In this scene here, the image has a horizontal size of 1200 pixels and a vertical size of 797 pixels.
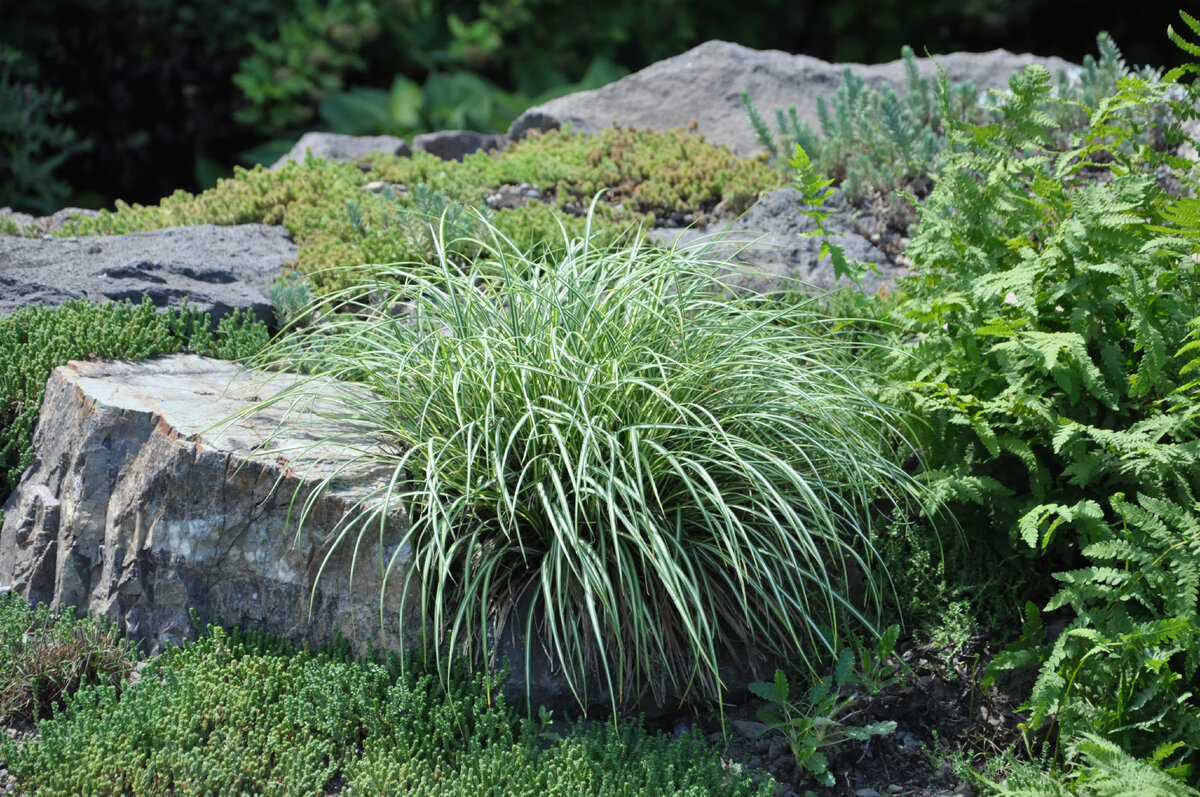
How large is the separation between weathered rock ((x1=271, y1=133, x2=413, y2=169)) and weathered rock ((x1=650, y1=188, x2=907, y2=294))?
2.41 m

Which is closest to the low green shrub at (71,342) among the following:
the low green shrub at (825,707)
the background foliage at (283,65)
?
the low green shrub at (825,707)

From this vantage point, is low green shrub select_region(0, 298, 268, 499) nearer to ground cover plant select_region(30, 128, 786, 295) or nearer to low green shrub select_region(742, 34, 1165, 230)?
ground cover plant select_region(30, 128, 786, 295)

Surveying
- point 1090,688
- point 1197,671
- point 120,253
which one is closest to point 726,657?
point 1090,688

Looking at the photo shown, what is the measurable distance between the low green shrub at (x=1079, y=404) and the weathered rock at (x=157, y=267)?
9.06 ft

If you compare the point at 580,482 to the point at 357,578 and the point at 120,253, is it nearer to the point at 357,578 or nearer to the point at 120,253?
the point at 357,578

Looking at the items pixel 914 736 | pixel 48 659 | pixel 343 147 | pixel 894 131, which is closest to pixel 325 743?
pixel 48 659

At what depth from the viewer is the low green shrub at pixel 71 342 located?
12.8 feet

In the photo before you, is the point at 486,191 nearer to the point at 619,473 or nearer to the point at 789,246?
the point at 789,246

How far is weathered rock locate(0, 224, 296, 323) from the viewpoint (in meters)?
4.43

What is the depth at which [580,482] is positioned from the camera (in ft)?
10.1

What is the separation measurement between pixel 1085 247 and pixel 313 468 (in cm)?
231

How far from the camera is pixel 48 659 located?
3.18 metres

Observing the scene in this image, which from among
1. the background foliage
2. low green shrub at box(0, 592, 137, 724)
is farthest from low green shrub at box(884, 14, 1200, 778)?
the background foliage

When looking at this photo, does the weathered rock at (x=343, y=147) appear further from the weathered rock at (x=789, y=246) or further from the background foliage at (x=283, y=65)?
the weathered rock at (x=789, y=246)
